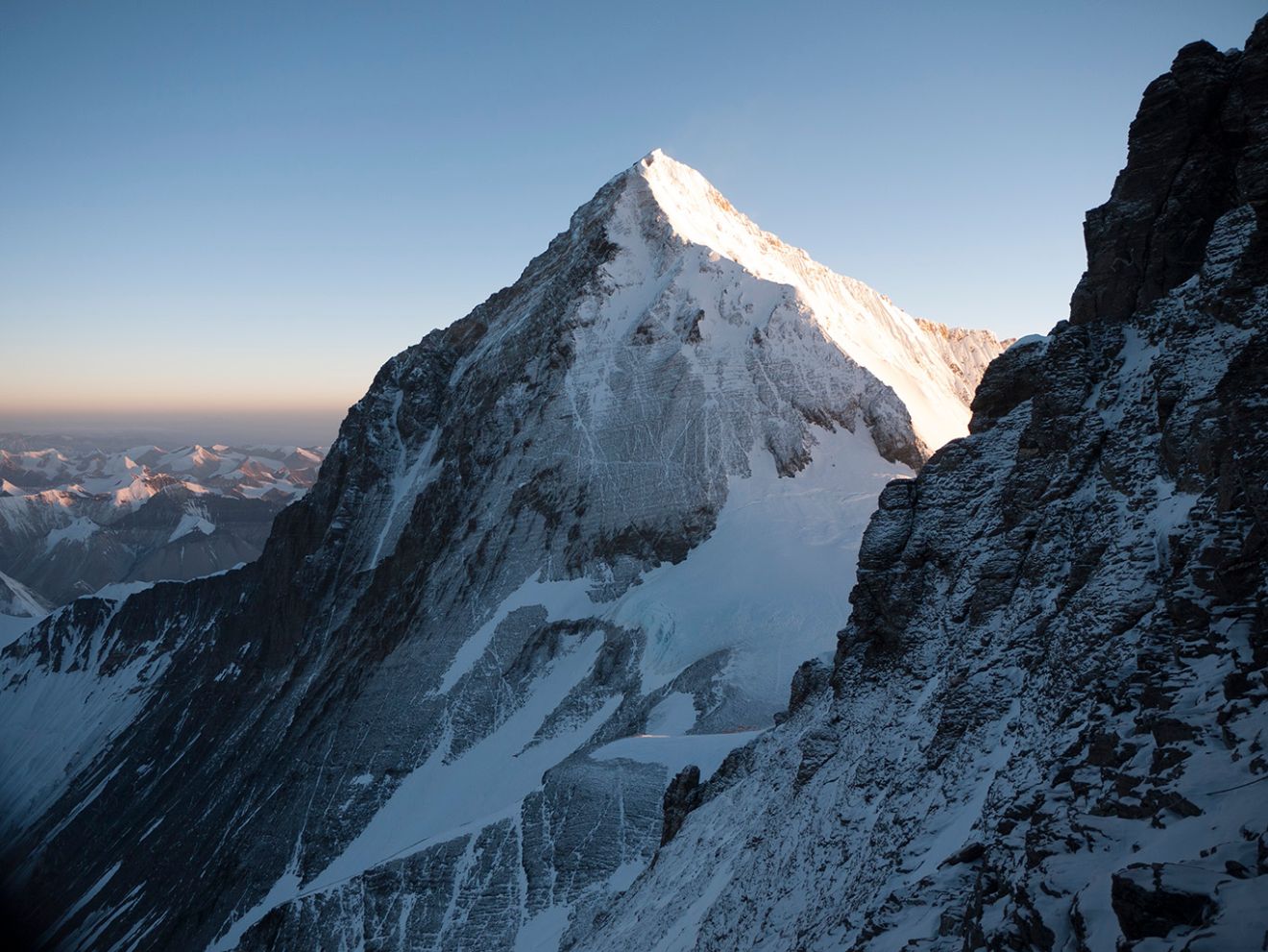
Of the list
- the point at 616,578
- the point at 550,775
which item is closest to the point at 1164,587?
the point at 550,775

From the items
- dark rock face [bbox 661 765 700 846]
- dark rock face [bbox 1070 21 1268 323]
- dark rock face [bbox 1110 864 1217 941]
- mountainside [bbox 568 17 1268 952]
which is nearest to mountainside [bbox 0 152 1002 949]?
dark rock face [bbox 661 765 700 846]

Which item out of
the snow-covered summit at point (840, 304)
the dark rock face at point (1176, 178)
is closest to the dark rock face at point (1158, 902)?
the dark rock face at point (1176, 178)

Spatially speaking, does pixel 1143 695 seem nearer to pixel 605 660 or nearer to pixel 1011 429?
pixel 1011 429

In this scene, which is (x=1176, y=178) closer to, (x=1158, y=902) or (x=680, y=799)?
(x=1158, y=902)

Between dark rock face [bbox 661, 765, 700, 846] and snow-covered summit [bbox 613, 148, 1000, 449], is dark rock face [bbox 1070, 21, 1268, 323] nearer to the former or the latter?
dark rock face [bbox 661, 765, 700, 846]

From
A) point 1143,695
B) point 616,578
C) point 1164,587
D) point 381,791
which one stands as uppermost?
point 1164,587

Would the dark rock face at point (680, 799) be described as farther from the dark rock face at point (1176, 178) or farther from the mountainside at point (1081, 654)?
the dark rock face at point (1176, 178)
